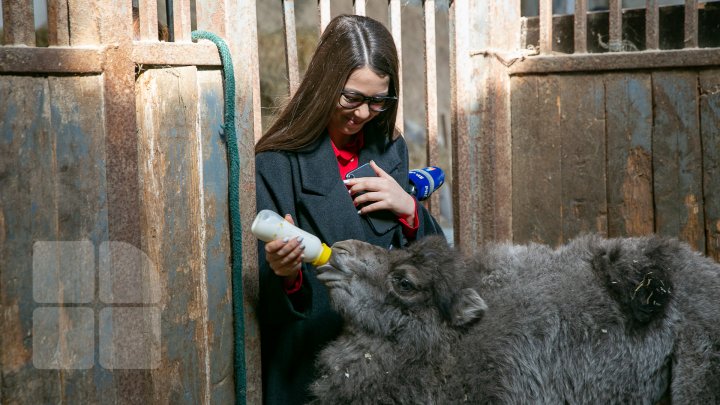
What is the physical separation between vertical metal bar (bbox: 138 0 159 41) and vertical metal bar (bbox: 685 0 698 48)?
2.81m

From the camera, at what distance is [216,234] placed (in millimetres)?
3221

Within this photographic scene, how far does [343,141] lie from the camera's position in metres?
3.60

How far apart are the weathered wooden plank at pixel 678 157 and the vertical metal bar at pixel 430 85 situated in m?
1.18

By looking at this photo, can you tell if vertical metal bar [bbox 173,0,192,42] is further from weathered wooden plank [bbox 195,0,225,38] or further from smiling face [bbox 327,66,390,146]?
smiling face [bbox 327,66,390,146]

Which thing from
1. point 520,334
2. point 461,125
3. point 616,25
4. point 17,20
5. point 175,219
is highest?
point 616,25

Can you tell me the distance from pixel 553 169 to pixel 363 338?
1995mm

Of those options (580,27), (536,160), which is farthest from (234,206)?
(580,27)

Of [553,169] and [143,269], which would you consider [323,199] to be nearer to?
[143,269]

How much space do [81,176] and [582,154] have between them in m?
2.85

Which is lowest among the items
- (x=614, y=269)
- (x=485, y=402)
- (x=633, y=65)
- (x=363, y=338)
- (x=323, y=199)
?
(x=485, y=402)

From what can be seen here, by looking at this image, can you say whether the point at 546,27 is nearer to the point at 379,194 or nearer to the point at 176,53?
the point at 379,194

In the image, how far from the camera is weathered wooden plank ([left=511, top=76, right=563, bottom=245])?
182 inches

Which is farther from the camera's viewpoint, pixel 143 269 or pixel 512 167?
pixel 512 167

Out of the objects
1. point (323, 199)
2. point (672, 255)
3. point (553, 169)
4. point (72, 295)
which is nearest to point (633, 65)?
point (553, 169)
